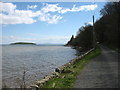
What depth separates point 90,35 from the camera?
59719 millimetres

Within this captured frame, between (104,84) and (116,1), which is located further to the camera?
(116,1)

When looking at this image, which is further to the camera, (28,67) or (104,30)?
(104,30)

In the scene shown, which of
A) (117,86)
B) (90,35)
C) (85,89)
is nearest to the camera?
(85,89)

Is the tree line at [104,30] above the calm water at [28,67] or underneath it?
above

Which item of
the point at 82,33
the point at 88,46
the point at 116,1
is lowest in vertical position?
the point at 88,46

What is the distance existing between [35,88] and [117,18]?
25.6 meters

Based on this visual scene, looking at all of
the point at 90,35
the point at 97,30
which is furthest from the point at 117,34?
the point at 97,30

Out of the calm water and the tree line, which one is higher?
the tree line

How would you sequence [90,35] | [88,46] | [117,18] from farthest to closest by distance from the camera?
[88,46], [90,35], [117,18]

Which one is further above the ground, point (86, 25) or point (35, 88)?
point (86, 25)

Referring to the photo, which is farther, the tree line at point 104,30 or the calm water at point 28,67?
the tree line at point 104,30

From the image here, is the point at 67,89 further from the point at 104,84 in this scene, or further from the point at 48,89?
the point at 104,84

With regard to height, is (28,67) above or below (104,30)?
below

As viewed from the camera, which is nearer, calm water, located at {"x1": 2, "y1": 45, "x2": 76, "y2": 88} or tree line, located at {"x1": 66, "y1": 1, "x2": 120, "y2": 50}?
calm water, located at {"x1": 2, "y1": 45, "x2": 76, "y2": 88}
